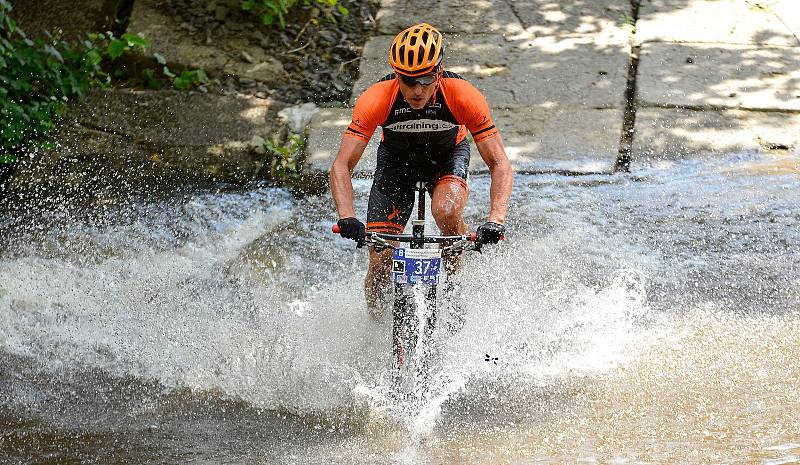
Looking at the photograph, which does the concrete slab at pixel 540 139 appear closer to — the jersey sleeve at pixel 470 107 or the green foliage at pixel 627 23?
the green foliage at pixel 627 23

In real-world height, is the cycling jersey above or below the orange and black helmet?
below

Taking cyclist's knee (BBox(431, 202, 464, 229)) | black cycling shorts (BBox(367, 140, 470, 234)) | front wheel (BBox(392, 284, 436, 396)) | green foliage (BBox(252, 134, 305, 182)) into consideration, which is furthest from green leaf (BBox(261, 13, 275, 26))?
front wheel (BBox(392, 284, 436, 396))

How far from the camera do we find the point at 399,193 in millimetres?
5340

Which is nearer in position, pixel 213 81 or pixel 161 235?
pixel 161 235

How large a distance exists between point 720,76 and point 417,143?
428 cm

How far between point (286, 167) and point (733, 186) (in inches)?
145

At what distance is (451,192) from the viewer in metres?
5.22

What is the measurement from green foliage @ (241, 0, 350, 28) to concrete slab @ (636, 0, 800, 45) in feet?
10.5

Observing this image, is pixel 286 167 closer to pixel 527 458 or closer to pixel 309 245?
pixel 309 245

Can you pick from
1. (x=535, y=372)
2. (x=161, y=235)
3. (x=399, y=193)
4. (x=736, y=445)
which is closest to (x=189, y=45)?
(x=161, y=235)

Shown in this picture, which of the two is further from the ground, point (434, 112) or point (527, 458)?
point (434, 112)

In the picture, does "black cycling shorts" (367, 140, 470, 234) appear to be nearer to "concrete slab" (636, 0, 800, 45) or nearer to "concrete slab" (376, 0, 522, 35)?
"concrete slab" (376, 0, 522, 35)

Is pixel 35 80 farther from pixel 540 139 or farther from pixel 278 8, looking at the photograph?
pixel 540 139

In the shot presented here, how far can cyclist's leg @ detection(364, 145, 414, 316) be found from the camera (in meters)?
5.23
